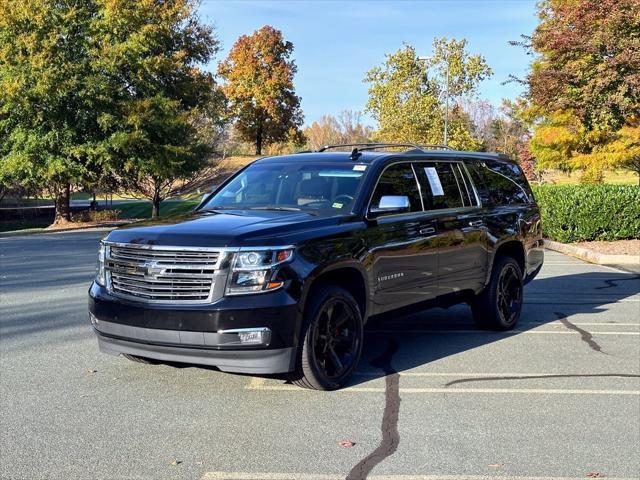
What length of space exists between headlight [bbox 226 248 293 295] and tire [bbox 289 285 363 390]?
44 cm

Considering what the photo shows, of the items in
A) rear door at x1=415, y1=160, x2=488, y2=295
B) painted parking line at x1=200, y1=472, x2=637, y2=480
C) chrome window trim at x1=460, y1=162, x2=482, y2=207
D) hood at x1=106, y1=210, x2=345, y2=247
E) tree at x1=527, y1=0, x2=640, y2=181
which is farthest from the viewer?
tree at x1=527, y1=0, x2=640, y2=181

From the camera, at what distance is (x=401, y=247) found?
6.05 m

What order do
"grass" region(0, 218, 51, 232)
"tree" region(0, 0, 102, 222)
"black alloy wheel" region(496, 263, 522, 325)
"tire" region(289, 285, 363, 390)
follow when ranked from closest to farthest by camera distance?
"tire" region(289, 285, 363, 390), "black alloy wheel" region(496, 263, 522, 325), "tree" region(0, 0, 102, 222), "grass" region(0, 218, 51, 232)

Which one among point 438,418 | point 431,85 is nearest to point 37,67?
point 431,85

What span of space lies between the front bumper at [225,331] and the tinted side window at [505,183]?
3.81 metres

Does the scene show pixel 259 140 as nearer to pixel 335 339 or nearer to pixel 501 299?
pixel 501 299

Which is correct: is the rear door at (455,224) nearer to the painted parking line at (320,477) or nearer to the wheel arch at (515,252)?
the wheel arch at (515,252)

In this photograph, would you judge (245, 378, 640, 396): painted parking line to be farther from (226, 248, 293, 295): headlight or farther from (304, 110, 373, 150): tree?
(304, 110, 373, 150): tree

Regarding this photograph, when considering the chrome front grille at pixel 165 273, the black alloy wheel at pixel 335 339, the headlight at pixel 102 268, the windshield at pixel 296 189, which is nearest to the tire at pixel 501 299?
the windshield at pixel 296 189

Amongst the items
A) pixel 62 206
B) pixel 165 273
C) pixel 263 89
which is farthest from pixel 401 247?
pixel 263 89

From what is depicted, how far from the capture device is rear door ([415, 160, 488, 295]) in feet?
21.8

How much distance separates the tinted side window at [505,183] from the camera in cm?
788

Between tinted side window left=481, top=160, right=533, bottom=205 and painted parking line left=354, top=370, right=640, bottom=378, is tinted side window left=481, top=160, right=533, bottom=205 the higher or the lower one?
the higher one

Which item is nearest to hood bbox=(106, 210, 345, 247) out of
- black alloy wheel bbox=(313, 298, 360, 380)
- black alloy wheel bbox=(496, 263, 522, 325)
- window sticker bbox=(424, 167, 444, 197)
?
black alloy wheel bbox=(313, 298, 360, 380)
